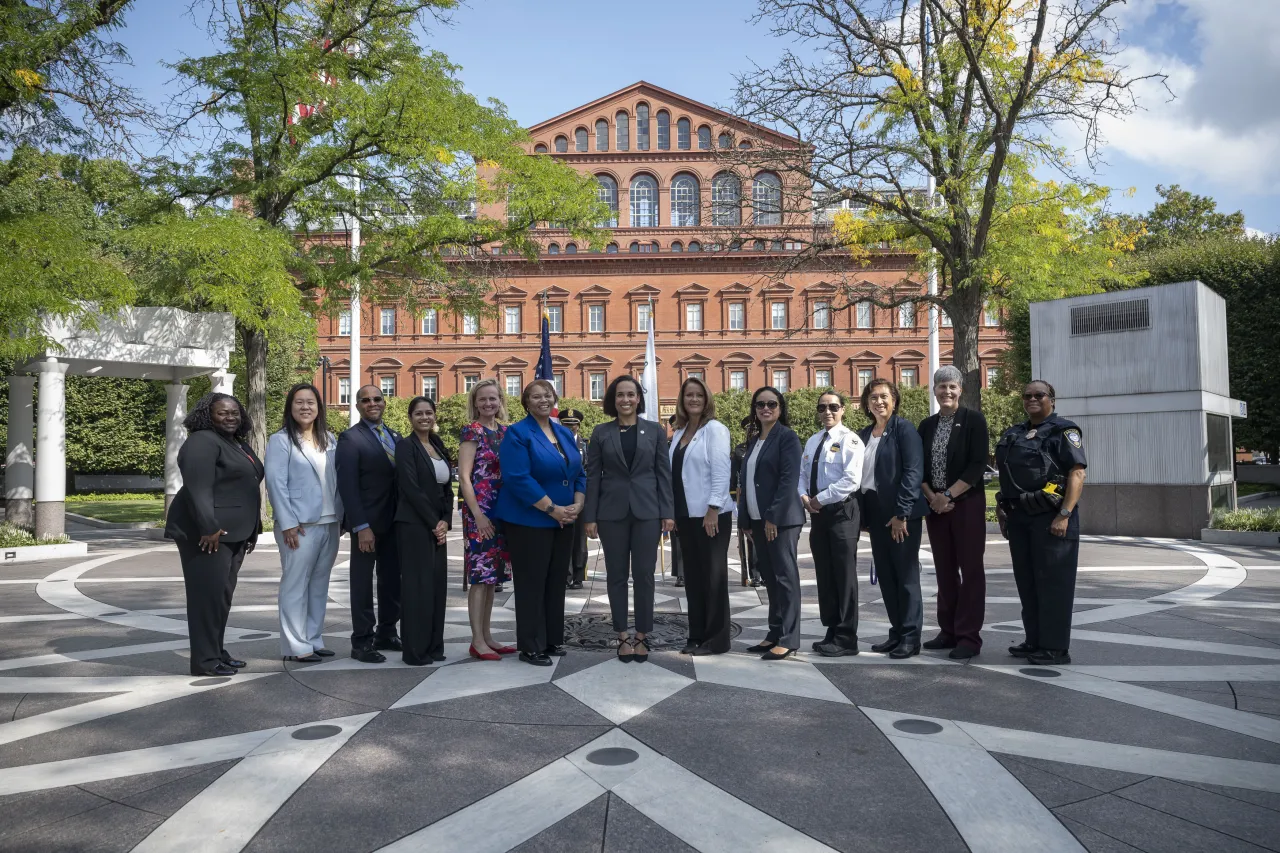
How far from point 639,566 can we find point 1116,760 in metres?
3.07

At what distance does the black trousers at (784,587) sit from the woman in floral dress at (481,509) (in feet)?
6.27

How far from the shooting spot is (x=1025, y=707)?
4.71 metres

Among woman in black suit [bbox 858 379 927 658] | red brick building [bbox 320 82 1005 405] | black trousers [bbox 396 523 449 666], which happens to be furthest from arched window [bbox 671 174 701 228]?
black trousers [bbox 396 523 449 666]

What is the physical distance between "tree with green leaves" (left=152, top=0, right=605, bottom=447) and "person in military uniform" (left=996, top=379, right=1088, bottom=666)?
13.3 m

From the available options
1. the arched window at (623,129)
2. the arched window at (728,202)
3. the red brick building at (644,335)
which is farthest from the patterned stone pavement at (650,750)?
the arched window at (623,129)

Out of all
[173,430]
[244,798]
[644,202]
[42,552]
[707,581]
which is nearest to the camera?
[244,798]

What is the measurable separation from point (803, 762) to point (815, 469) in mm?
2808

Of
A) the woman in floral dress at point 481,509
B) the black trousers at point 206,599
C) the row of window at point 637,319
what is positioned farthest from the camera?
the row of window at point 637,319

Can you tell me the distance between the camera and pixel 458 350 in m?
56.4

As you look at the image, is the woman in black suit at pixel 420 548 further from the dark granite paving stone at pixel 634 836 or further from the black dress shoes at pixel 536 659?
the dark granite paving stone at pixel 634 836

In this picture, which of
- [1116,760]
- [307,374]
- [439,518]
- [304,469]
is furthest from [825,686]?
[307,374]

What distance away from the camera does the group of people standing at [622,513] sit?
19.1 feet

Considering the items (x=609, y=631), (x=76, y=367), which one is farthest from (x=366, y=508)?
(x=76, y=367)

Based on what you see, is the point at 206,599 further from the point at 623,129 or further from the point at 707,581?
the point at 623,129
